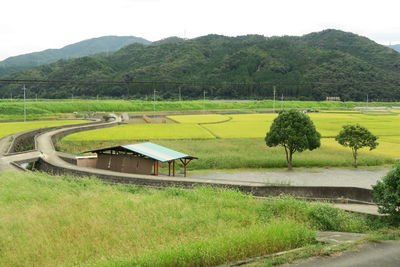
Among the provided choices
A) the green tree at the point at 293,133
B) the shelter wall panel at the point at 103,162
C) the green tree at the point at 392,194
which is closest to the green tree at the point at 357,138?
the green tree at the point at 293,133

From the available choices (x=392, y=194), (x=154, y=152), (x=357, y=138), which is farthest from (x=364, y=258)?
(x=357, y=138)

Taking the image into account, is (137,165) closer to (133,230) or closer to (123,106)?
(133,230)

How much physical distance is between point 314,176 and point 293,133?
3280 mm

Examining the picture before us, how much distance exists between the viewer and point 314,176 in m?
24.9

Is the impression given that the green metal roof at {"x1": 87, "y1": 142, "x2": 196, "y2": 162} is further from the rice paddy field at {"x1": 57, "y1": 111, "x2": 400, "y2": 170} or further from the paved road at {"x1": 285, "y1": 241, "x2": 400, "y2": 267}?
the paved road at {"x1": 285, "y1": 241, "x2": 400, "y2": 267}

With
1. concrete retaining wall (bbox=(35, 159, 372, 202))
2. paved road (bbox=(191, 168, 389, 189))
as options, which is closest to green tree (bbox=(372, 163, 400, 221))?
concrete retaining wall (bbox=(35, 159, 372, 202))

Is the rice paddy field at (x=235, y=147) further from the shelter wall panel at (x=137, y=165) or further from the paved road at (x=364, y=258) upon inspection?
the paved road at (x=364, y=258)

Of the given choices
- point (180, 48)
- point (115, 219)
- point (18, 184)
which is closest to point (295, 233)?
point (115, 219)

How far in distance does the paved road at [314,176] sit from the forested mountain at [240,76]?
8625cm

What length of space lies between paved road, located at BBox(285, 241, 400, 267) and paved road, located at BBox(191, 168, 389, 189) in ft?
44.4

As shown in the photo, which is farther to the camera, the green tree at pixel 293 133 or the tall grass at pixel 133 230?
the green tree at pixel 293 133

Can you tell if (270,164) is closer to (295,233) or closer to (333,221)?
(333,221)

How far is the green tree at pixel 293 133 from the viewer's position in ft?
87.0

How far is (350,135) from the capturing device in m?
28.6
